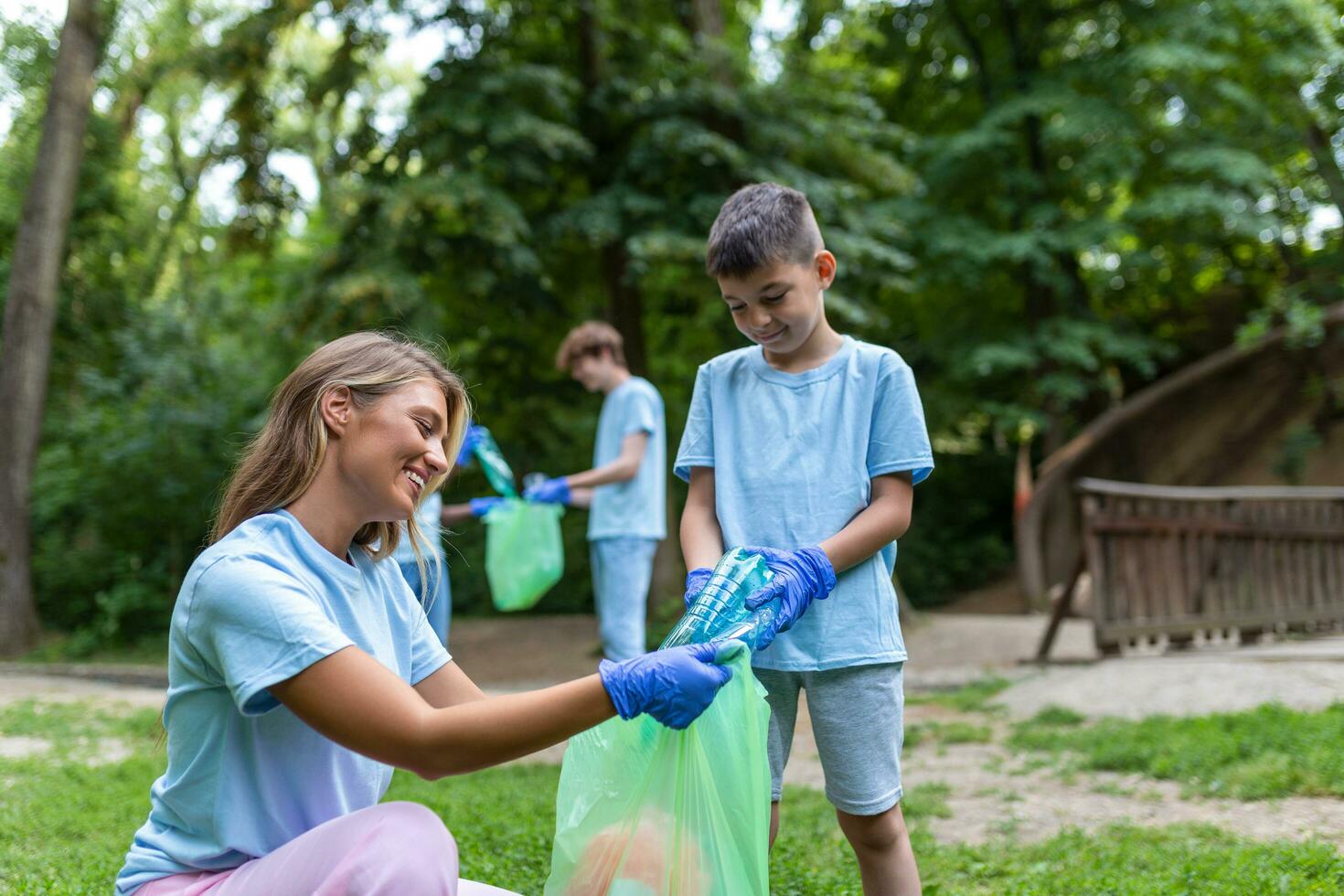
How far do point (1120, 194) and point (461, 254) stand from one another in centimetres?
904

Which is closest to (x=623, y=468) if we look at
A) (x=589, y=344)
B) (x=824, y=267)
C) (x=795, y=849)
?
(x=589, y=344)

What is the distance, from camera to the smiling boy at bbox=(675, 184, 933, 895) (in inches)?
90.8

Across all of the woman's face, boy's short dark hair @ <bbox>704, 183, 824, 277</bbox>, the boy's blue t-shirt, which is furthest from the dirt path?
the woman's face

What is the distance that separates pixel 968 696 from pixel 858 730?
474 cm

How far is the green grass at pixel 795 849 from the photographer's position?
2975 mm

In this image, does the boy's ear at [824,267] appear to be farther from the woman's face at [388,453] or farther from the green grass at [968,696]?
the green grass at [968,696]

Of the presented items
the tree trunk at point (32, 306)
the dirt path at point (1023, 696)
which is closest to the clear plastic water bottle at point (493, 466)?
the dirt path at point (1023, 696)

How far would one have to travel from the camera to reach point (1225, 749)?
15.0ft

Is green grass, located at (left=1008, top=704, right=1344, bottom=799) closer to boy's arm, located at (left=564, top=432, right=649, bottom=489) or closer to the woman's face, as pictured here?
boy's arm, located at (left=564, top=432, right=649, bottom=489)

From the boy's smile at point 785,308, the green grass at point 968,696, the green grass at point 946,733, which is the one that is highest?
the boy's smile at point 785,308

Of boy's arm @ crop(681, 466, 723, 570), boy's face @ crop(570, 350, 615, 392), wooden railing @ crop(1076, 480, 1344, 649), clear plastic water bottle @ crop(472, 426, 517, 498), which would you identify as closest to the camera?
boy's arm @ crop(681, 466, 723, 570)

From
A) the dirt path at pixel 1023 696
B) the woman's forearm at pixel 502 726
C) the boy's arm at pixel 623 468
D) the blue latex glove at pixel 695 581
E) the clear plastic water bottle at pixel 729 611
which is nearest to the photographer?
the woman's forearm at pixel 502 726

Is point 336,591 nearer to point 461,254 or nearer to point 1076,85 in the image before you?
point 461,254

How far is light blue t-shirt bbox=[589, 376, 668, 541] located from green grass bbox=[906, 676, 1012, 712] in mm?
2387
